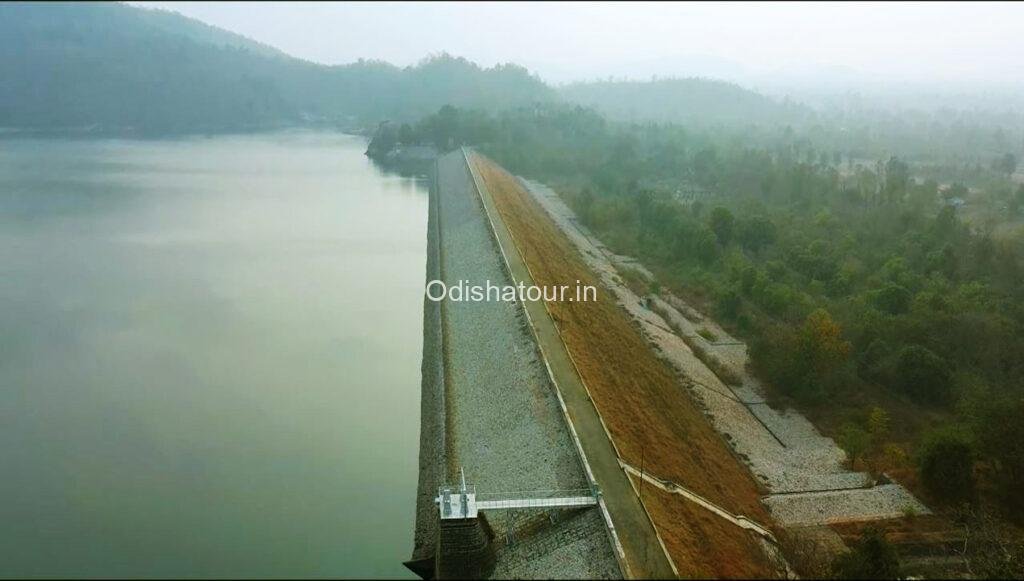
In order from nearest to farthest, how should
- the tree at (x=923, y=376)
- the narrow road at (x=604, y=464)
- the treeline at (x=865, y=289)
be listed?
the narrow road at (x=604, y=464) → the treeline at (x=865, y=289) → the tree at (x=923, y=376)

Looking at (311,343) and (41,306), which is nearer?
(311,343)

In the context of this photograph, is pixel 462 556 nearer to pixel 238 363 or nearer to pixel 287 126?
pixel 238 363

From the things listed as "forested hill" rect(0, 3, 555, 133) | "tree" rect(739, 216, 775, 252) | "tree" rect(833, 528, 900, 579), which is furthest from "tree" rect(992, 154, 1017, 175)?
"forested hill" rect(0, 3, 555, 133)

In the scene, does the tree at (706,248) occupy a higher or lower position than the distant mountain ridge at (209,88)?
lower

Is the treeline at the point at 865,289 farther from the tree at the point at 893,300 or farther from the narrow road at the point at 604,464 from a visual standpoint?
the narrow road at the point at 604,464

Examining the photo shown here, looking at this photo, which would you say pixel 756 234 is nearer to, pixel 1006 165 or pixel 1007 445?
pixel 1007 445

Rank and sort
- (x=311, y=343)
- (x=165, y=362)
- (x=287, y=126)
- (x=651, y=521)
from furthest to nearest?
(x=287, y=126) → (x=311, y=343) → (x=165, y=362) → (x=651, y=521)

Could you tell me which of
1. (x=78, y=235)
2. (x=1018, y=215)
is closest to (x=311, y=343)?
(x=78, y=235)

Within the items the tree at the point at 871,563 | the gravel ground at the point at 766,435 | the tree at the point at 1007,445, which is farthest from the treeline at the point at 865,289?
the tree at the point at 871,563
